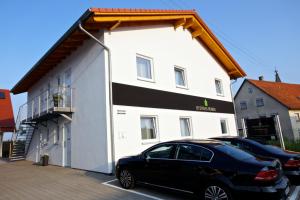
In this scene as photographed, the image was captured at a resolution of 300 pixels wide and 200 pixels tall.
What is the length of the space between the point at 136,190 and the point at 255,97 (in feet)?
105

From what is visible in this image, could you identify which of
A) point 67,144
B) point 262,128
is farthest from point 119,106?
point 262,128

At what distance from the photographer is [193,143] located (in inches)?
223

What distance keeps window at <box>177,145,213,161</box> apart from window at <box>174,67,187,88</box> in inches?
313

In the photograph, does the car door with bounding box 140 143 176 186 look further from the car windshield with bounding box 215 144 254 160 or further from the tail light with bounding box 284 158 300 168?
the tail light with bounding box 284 158 300 168

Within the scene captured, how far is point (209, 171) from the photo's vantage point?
5.03 metres

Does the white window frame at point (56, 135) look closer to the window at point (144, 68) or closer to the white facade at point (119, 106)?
the white facade at point (119, 106)

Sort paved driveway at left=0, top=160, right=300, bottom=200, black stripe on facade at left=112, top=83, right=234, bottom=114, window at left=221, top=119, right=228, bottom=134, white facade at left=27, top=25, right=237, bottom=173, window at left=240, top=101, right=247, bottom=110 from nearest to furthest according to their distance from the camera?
paved driveway at left=0, top=160, right=300, bottom=200 → white facade at left=27, top=25, right=237, bottom=173 → black stripe on facade at left=112, top=83, right=234, bottom=114 → window at left=221, top=119, right=228, bottom=134 → window at left=240, top=101, right=247, bottom=110

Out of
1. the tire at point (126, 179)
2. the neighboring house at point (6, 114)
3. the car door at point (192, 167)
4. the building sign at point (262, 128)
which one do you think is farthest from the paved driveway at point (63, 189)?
the neighboring house at point (6, 114)

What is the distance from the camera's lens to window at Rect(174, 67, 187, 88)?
534 inches

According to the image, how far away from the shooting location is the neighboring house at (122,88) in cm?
948

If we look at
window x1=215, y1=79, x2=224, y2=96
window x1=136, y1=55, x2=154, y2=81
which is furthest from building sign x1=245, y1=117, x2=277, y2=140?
window x1=136, y1=55, x2=154, y2=81

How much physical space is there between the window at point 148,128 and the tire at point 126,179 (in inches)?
138

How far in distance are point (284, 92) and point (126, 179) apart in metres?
34.9

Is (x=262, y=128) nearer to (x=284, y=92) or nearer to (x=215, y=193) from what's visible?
(x=215, y=193)
